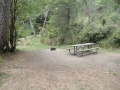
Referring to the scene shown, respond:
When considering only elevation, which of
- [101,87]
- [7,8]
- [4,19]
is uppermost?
[7,8]

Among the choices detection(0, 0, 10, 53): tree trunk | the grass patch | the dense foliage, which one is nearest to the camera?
the grass patch

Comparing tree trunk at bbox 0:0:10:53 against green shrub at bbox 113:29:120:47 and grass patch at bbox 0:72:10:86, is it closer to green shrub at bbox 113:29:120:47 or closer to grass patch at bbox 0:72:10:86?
grass patch at bbox 0:72:10:86

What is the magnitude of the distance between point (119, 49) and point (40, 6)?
671 centimetres

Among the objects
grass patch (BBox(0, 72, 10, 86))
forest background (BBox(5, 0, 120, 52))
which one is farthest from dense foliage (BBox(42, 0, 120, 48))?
grass patch (BBox(0, 72, 10, 86))

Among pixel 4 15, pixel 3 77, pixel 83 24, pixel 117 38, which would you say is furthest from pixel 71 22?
pixel 3 77

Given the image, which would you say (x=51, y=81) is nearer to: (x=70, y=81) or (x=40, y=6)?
(x=70, y=81)

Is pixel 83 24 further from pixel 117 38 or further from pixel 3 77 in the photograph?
pixel 3 77

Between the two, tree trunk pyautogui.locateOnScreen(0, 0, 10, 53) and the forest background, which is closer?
tree trunk pyautogui.locateOnScreen(0, 0, 10, 53)

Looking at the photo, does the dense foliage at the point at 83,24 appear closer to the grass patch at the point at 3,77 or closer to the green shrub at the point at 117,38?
the green shrub at the point at 117,38

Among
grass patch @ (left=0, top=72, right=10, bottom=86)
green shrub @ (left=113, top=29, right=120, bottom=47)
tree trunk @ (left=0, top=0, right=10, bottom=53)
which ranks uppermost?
tree trunk @ (left=0, top=0, right=10, bottom=53)

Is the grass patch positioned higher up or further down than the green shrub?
further down

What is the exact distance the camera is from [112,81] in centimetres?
456

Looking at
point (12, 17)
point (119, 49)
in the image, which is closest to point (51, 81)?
point (12, 17)

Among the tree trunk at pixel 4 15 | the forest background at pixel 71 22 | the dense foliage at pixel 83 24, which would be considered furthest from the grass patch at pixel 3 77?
the dense foliage at pixel 83 24
